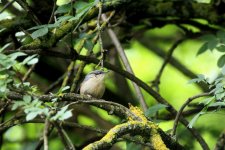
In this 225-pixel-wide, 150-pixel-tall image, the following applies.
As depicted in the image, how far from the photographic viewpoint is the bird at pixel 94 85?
4602mm

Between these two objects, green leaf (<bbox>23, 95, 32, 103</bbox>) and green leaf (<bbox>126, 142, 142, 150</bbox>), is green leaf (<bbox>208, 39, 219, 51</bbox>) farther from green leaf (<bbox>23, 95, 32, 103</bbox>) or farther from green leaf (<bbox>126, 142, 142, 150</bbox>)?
green leaf (<bbox>23, 95, 32, 103</bbox>)

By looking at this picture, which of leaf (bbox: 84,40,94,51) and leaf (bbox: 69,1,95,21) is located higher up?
leaf (bbox: 69,1,95,21)

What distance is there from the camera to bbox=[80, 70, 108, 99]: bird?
4.60 meters

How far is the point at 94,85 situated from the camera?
4.62 metres

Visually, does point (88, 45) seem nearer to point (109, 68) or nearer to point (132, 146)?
point (109, 68)

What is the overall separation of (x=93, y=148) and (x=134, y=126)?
410 mm

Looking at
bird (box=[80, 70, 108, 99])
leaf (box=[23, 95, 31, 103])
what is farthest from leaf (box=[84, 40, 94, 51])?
leaf (box=[23, 95, 31, 103])

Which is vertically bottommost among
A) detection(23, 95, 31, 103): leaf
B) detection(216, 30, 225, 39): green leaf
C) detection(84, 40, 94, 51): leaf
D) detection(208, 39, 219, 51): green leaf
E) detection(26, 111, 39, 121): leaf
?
detection(208, 39, 219, 51): green leaf

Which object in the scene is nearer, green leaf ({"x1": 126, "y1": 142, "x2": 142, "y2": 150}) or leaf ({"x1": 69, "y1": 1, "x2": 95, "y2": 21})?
leaf ({"x1": 69, "y1": 1, "x2": 95, "y2": 21})

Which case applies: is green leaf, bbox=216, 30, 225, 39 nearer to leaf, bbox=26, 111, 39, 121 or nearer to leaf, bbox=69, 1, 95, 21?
leaf, bbox=69, 1, 95, 21

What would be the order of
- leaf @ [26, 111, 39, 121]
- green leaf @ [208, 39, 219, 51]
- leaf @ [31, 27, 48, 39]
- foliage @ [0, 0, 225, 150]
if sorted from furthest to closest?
green leaf @ [208, 39, 219, 51], leaf @ [31, 27, 48, 39], foliage @ [0, 0, 225, 150], leaf @ [26, 111, 39, 121]

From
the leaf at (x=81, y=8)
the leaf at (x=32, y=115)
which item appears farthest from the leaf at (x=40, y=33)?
the leaf at (x=32, y=115)

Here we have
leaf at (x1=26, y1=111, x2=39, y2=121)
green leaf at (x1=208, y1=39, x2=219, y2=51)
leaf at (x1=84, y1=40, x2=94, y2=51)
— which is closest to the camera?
Result: leaf at (x1=26, y1=111, x2=39, y2=121)

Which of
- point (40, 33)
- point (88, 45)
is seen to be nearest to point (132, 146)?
point (88, 45)
